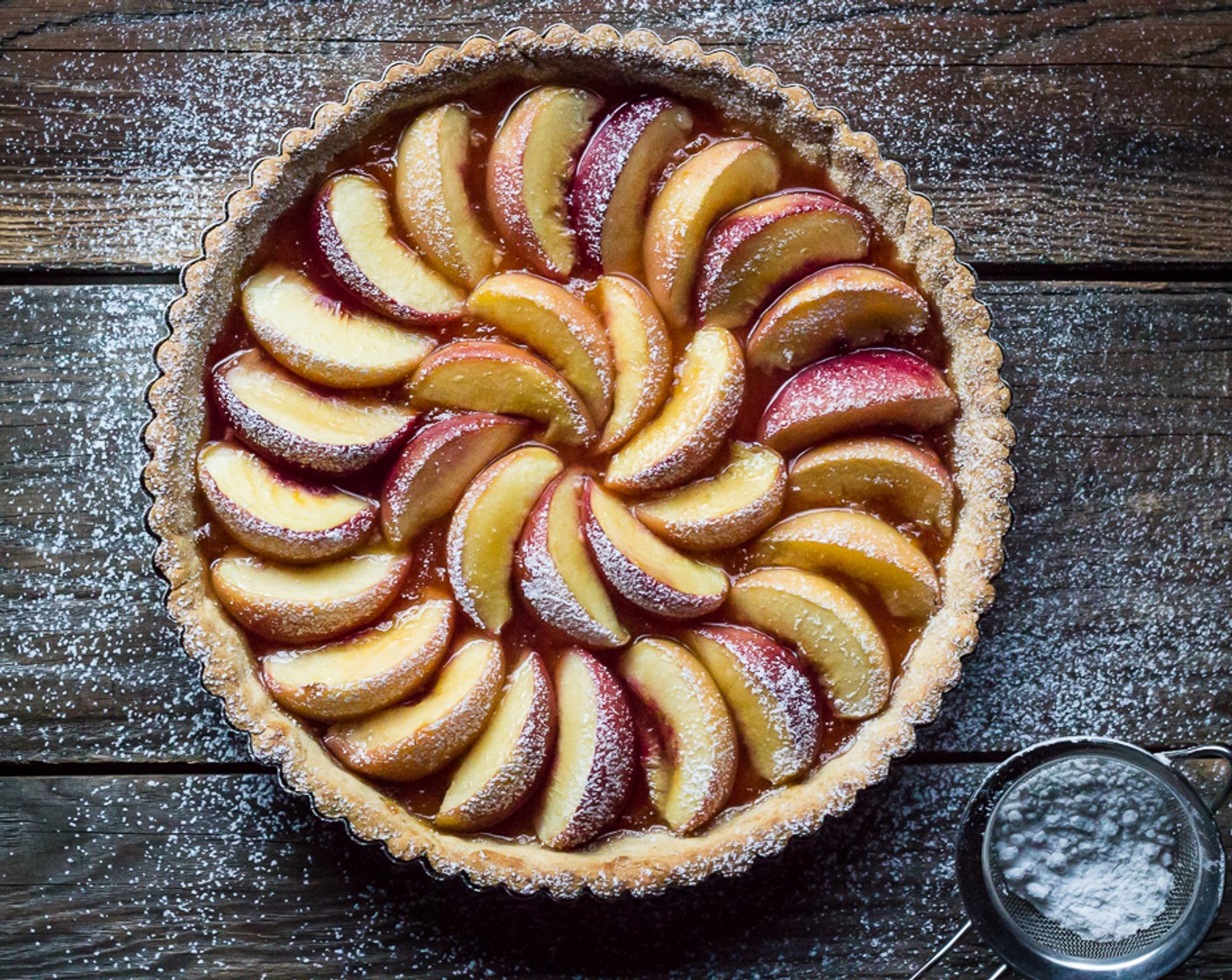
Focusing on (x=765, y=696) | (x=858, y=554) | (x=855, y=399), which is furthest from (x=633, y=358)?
(x=765, y=696)

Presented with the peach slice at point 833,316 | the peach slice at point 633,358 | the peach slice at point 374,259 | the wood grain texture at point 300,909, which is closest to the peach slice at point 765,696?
the wood grain texture at point 300,909

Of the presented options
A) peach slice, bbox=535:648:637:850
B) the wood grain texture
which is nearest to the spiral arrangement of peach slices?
peach slice, bbox=535:648:637:850

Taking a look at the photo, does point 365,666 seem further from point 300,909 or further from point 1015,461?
point 1015,461

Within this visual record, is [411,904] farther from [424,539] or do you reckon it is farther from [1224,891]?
[1224,891]

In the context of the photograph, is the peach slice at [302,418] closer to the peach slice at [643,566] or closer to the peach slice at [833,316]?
the peach slice at [643,566]

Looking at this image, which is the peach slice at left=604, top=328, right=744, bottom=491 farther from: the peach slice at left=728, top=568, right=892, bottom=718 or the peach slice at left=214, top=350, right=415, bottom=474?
the peach slice at left=214, top=350, right=415, bottom=474

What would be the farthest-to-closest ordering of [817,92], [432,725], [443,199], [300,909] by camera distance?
1. [817,92]
2. [300,909]
3. [443,199]
4. [432,725]

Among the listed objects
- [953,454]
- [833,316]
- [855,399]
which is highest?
[833,316]
